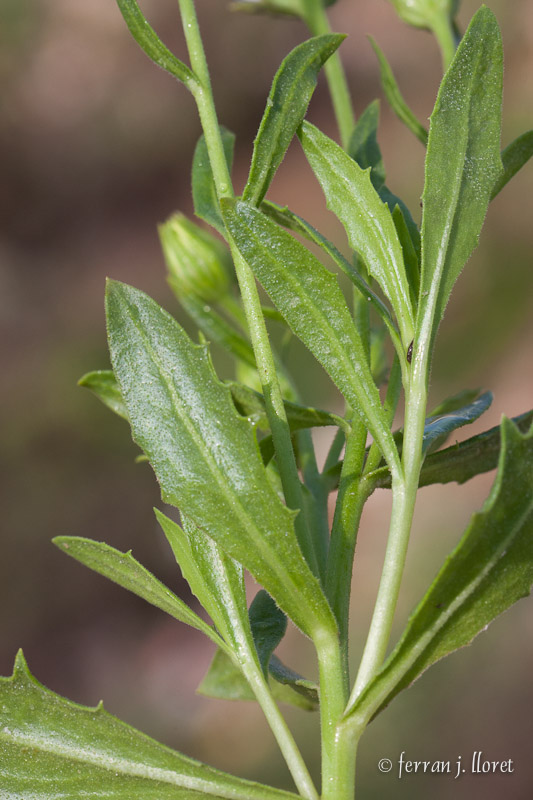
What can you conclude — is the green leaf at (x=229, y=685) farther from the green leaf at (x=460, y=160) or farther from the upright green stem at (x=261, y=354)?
the green leaf at (x=460, y=160)

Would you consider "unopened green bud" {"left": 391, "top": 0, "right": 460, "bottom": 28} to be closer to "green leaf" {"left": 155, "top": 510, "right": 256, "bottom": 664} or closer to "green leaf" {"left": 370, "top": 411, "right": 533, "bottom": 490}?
"green leaf" {"left": 370, "top": 411, "right": 533, "bottom": 490}

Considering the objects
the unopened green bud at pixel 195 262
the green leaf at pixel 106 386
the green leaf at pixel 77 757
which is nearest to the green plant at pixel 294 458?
the green leaf at pixel 77 757

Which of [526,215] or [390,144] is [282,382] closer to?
[526,215]

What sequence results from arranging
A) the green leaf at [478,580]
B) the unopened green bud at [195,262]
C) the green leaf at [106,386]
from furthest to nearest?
the unopened green bud at [195,262] < the green leaf at [106,386] < the green leaf at [478,580]

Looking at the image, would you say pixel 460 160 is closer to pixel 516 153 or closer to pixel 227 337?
pixel 516 153

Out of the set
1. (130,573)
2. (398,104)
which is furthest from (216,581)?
(398,104)

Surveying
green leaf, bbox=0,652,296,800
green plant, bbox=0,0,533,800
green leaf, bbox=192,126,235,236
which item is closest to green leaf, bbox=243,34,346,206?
green plant, bbox=0,0,533,800
